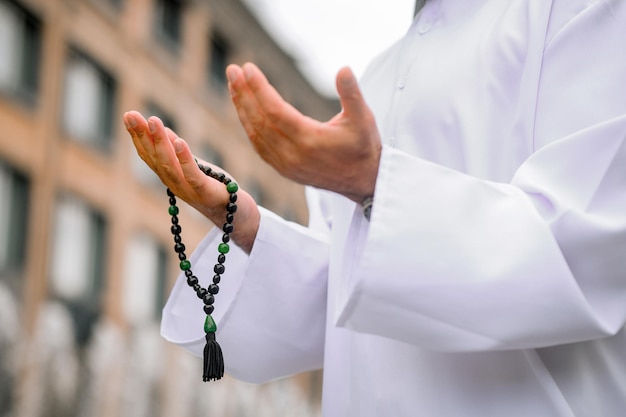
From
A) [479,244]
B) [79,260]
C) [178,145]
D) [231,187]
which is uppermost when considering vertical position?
[178,145]

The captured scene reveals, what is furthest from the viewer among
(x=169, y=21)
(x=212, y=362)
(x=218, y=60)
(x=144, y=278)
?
(x=218, y=60)

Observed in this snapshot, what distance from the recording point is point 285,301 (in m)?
1.83

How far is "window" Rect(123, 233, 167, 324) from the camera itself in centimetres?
2227

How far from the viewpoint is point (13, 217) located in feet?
60.5

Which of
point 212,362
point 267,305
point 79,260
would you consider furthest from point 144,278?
point 212,362

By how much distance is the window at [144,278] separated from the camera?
22266 mm

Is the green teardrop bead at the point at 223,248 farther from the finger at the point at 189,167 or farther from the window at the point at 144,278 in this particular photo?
the window at the point at 144,278

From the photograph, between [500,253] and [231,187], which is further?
[231,187]

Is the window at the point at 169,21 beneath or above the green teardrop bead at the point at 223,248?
beneath

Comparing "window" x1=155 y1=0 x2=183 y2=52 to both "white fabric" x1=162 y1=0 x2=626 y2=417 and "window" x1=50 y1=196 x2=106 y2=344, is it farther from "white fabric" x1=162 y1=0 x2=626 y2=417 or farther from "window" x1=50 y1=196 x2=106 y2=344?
"white fabric" x1=162 y1=0 x2=626 y2=417

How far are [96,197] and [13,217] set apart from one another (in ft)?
9.12

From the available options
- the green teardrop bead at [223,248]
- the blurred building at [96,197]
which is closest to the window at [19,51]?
the blurred building at [96,197]

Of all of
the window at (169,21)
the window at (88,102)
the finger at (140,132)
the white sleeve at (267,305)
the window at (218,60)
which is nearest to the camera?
the finger at (140,132)

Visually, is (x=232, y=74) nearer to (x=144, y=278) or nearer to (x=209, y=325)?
(x=209, y=325)
